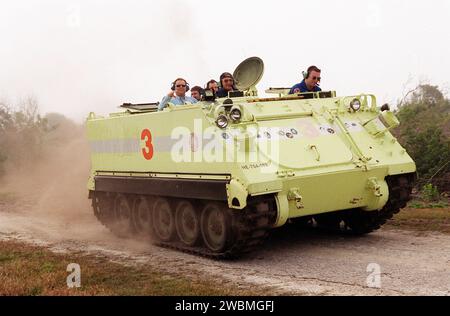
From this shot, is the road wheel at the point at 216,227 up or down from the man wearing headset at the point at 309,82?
down

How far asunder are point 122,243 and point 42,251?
1501 millimetres

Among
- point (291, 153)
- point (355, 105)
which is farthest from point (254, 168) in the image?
point (355, 105)

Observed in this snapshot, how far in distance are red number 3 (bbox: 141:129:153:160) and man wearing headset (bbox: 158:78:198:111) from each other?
2.29 feet

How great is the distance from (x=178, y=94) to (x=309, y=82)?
87.0 inches

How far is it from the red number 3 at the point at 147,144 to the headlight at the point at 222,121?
191 centimetres

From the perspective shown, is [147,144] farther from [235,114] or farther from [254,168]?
[254,168]

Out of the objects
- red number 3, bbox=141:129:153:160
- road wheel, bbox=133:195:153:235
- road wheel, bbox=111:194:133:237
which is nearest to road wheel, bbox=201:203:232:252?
red number 3, bbox=141:129:153:160

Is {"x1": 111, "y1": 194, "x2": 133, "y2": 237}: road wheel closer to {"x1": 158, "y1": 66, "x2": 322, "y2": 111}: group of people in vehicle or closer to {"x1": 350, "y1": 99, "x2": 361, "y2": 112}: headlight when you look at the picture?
{"x1": 158, "y1": 66, "x2": 322, "y2": 111}: group of people in vehicle

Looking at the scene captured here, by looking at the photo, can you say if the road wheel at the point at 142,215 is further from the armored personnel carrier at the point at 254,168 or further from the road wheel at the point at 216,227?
the road wheel at the point at 216,227

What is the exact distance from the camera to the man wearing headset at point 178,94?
35.4ft

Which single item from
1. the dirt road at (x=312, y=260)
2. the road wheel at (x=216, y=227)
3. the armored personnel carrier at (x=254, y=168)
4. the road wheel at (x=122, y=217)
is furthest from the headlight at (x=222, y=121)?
the road wheel at (x=122, y=217)

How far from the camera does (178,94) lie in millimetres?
10922
